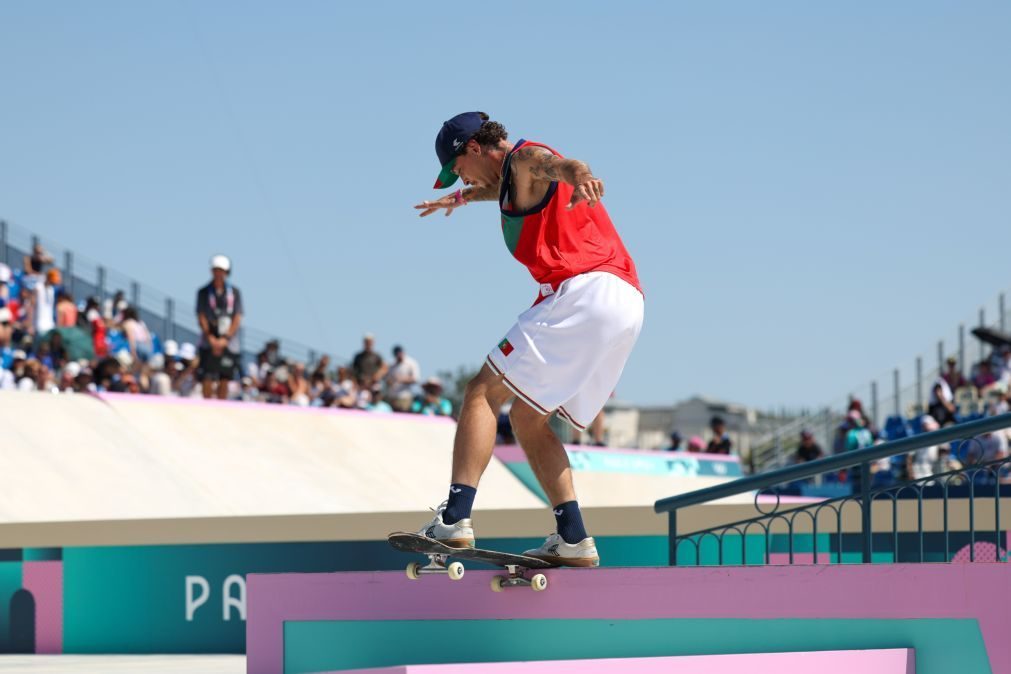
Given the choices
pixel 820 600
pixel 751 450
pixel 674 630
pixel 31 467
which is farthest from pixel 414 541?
pixel 751 450

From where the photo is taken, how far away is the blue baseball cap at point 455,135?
6.11 metres

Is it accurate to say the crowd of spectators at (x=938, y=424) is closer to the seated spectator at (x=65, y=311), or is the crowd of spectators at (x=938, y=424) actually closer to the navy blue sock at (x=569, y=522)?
the seated spectator at (x=65, y=311)

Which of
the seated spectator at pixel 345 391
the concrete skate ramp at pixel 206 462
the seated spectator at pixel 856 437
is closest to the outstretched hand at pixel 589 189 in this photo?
the concrete skate ramp at pixel 206 462

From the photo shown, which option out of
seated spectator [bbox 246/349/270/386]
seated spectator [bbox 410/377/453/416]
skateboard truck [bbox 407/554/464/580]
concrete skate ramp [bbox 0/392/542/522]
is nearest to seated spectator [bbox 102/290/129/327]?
seated spectator [bbox 246/349/270/386]

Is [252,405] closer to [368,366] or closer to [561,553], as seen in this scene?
[368,366]

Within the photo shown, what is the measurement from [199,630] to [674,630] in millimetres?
6047

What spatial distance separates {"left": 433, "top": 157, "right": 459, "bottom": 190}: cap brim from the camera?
624 centimetres

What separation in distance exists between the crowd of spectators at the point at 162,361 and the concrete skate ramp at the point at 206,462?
636 mm

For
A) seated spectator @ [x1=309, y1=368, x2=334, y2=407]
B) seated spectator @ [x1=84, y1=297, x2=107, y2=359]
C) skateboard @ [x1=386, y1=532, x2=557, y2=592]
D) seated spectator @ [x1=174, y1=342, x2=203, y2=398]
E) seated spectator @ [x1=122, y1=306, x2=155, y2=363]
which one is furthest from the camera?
seated spectator @ [x1=309, y1=368, x2=334, y2=407]

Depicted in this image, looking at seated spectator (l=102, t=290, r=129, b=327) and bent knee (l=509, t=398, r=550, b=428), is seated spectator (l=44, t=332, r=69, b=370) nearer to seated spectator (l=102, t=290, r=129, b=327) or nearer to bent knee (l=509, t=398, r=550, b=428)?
seated spectator (l=102, t=290, r=129, b=327)

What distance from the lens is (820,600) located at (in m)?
6.02

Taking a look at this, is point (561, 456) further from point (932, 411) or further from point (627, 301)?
point (932, 411)

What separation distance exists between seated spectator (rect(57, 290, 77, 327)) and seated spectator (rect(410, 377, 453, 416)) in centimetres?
472

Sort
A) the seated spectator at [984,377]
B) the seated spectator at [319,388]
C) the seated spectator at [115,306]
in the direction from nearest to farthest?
the seated spectator at [319,388]
the seated spectator at [984,377]
the seated spectator at [115,306]
